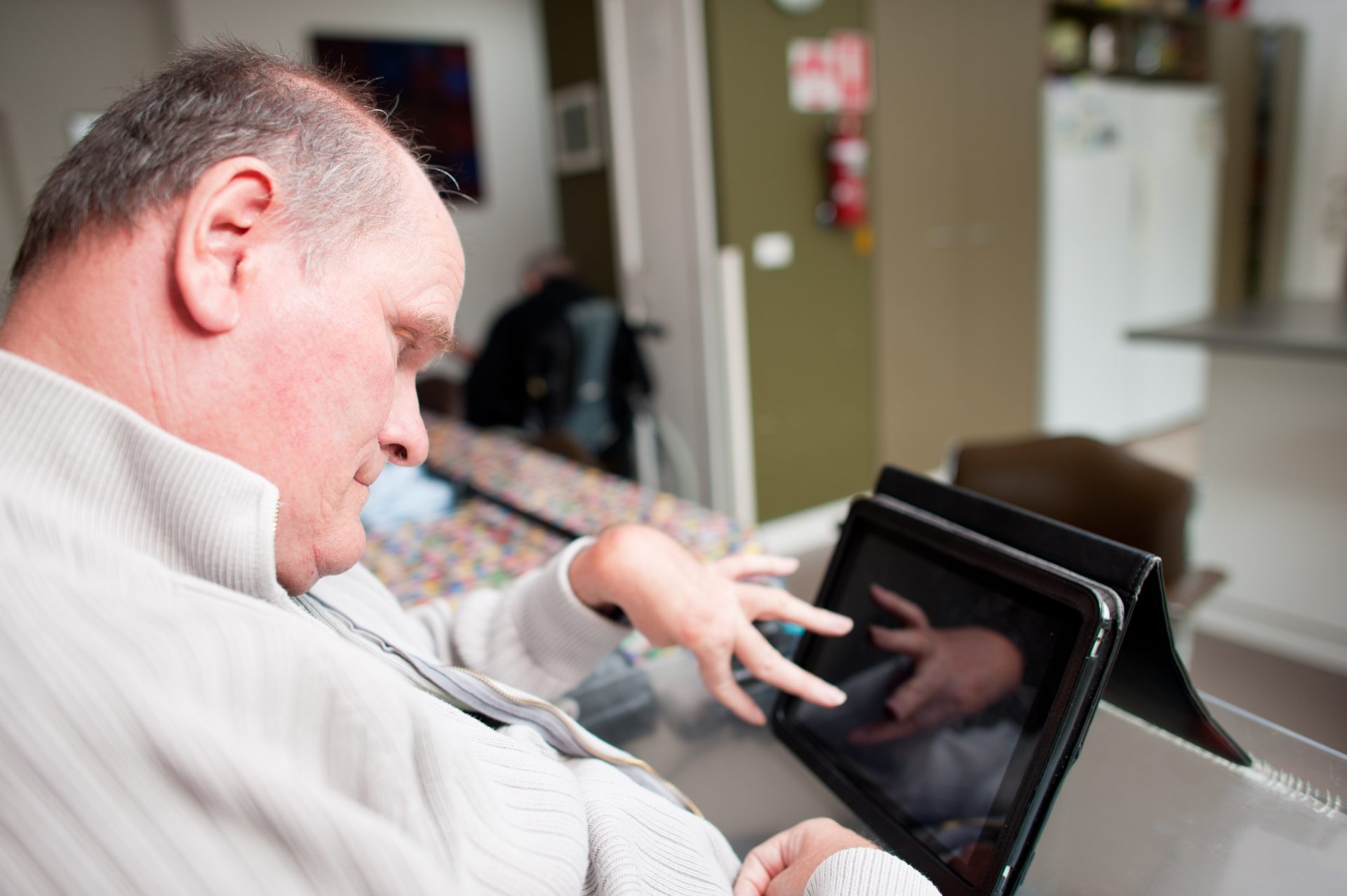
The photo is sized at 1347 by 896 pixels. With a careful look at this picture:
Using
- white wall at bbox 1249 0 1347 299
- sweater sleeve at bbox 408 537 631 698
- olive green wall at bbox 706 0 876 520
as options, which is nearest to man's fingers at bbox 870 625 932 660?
sweater sleeve at bbox 408 537 631 698

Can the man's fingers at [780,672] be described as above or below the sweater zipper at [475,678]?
below

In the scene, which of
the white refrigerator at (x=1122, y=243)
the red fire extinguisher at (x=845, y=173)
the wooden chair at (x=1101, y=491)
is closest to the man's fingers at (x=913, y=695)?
the wooden chair at (x=1101, y=491)

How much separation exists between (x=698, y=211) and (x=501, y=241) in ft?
6.04

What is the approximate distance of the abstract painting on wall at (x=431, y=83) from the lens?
165 inches

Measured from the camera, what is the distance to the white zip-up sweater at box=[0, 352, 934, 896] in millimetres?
339

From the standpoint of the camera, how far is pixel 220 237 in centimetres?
44

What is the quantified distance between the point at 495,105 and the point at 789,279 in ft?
7.04

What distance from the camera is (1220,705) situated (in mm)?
705

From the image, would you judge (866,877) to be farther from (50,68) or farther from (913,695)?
(50,68)

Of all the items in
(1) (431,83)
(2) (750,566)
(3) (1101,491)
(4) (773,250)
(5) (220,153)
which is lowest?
(3) (1101,491)

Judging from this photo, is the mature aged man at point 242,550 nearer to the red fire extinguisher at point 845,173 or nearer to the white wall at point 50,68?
the red fire extinguisher at point 845,173

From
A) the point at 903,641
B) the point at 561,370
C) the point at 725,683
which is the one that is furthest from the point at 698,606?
the point at 561,370

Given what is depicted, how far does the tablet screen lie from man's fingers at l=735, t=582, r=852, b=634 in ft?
0.05

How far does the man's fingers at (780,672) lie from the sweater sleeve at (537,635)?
0.41 ft
